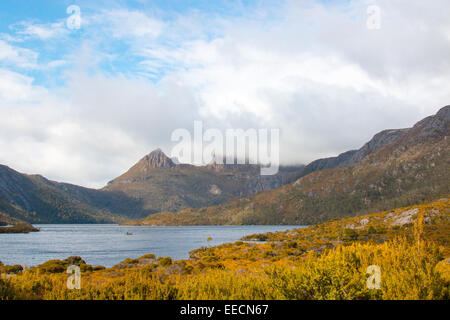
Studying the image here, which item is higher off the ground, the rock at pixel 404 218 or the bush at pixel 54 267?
the rock at pixel 404 218

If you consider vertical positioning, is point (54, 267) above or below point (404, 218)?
below

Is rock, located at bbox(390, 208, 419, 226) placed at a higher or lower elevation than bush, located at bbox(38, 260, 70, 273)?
higher

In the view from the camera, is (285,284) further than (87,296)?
Yes

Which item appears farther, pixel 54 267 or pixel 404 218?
pixel 404 218

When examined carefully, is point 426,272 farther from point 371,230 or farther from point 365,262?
point 371,230

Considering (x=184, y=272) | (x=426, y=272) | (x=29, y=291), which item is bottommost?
(x=184, y=272)

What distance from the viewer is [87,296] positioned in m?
12.6

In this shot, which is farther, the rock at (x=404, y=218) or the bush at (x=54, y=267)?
the rock at (x=404, y=218)

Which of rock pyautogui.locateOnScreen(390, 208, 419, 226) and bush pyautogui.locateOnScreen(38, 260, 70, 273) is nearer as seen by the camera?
bush pyautogui.locateOnScreen(38, 260, 70, 273)
